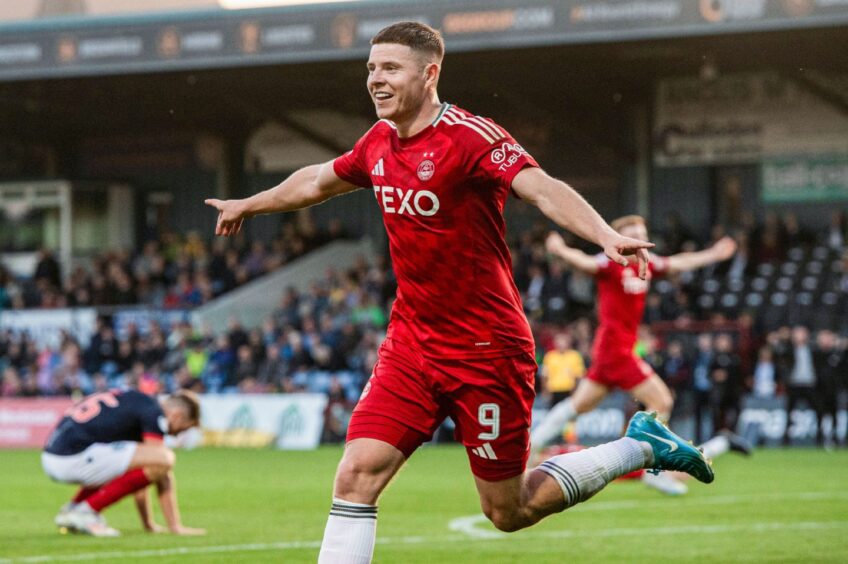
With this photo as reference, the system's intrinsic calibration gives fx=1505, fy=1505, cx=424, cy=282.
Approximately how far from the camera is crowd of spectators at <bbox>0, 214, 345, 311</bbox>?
3347 cm

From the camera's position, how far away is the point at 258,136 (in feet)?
126

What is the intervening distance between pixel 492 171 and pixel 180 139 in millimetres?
34556

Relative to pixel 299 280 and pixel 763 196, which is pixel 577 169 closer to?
pixel 763 196

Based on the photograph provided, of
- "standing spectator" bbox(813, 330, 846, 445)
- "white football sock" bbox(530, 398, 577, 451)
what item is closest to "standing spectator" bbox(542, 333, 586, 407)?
"standing spectator" bbox(813, 330, 846, 445)

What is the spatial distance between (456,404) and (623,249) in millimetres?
1095

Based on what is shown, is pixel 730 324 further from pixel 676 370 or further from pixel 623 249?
pixel 623 249

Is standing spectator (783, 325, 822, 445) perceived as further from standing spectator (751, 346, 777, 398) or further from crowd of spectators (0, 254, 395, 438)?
crowd of spectators (0, 254, 395, 438)

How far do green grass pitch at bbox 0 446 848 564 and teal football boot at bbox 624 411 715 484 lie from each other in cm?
216

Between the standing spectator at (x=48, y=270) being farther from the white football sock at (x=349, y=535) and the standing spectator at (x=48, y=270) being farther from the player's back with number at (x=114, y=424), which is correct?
the white football sock at (x=349, y=535)

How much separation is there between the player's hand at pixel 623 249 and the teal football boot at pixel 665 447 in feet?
5.04

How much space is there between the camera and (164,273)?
35.3 meters

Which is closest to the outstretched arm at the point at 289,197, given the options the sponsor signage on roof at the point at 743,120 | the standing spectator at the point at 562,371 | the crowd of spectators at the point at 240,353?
the standing spectator at the point at 562,371

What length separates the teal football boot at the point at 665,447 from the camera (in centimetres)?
704

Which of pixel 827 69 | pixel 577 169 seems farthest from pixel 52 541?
pixel 577 169
